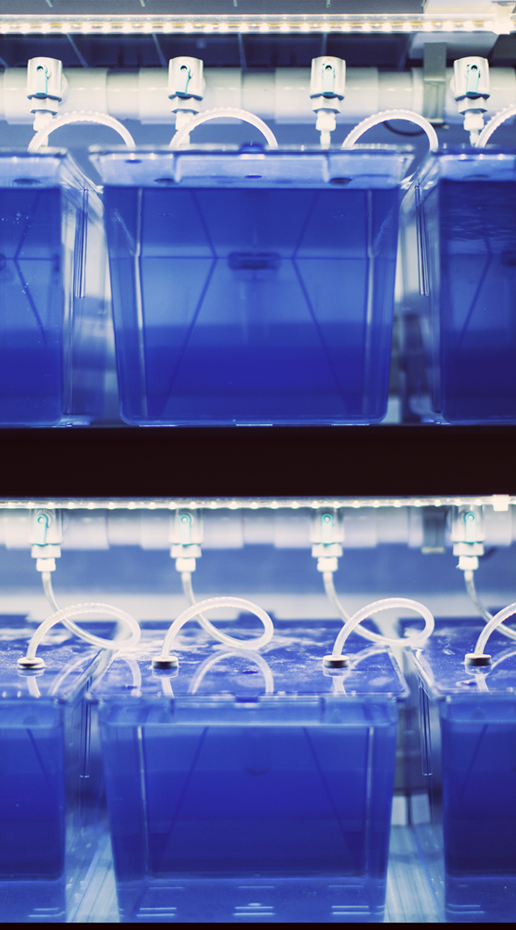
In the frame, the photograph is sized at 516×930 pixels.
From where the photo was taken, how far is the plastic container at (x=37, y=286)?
839 millimetres

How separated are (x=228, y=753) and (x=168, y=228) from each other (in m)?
0.65

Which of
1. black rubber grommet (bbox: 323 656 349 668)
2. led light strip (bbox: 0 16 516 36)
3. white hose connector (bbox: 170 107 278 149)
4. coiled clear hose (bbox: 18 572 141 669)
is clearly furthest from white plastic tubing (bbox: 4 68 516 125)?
black rubber grommet (bbox: 323 656 349 668)

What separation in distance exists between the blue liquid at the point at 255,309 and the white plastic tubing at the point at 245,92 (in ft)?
1.60

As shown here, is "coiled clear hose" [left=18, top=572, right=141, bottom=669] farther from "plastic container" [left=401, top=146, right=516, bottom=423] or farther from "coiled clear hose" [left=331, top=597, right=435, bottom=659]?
"plastic container" [left=401, top=146, right=516, bottom=423]

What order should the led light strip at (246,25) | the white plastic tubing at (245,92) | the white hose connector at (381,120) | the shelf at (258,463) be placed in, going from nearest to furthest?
the shelf at (258,463) < the white hose connector at (381,120) < the led light strip at (246,25) < the white plastic tubing at (245,92)

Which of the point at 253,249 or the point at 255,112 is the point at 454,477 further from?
the point at 255,112

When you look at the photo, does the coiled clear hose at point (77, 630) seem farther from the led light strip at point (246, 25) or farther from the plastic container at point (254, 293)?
the led light strip at point (246, 25)

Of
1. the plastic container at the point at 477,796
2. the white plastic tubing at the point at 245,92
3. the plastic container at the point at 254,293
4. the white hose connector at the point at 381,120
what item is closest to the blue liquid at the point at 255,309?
the plastic container at the point at 254,293

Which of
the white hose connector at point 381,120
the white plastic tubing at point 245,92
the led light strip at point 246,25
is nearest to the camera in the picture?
the white hose connector at point 381,120

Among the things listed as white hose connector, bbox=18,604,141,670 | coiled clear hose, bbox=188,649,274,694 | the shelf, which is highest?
the shelf

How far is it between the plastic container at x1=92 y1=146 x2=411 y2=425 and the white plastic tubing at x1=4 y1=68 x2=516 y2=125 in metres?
0.48

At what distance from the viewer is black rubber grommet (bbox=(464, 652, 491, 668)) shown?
96 centimetres

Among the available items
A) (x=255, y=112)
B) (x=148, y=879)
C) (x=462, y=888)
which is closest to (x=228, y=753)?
(x=148, y=879)

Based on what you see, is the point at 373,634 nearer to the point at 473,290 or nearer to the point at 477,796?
the point at 477,796
